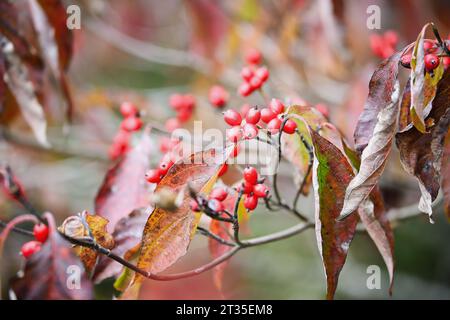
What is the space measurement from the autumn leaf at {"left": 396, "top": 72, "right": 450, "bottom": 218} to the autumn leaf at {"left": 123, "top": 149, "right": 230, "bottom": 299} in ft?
1.00

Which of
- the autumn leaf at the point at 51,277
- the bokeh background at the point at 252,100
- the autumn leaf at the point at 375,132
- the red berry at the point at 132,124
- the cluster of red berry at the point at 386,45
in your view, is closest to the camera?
the autumn leaf at the point at 375,132

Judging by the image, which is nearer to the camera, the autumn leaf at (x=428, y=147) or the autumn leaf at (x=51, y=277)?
the autumn leaf at (x=428, y=147)

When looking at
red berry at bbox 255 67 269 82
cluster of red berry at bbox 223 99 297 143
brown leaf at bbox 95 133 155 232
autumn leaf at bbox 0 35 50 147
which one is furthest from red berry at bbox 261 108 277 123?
autumn leaf at bbox 0 35 50 147

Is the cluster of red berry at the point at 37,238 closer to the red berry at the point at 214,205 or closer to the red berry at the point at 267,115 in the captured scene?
the red berry at the point at 214,205

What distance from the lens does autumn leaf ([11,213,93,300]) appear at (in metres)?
1.03

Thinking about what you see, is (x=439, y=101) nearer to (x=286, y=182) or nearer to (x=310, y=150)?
(x=310, y=150)

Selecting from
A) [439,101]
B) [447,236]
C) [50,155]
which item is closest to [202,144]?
[439,101]

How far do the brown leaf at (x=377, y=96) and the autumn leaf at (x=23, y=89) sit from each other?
2.45 feet

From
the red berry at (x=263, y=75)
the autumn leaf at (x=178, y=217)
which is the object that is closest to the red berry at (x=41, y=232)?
the autumn leaf at (x=178, y=217)

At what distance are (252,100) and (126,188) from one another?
4.65 feet

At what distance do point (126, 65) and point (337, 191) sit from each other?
2852 millimetres

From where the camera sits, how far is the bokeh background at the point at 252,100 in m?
1.99

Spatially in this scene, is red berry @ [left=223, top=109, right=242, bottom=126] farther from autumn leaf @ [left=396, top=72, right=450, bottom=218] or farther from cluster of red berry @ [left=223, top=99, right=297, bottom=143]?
autumn leaf @ [left=396, top=72, right=450, bottom=218]

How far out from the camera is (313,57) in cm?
234
